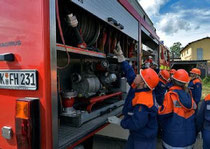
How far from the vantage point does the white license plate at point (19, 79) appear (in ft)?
4.13

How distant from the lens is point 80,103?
2539 millimetres

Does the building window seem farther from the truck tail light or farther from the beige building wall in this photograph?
the truck tail light

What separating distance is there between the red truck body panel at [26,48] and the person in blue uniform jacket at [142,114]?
3.22 ft

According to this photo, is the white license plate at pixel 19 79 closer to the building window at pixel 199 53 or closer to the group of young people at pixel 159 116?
the group of young people at pixel 159 116

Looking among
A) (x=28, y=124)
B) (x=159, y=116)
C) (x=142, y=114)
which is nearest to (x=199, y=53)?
(x=159, y=116)

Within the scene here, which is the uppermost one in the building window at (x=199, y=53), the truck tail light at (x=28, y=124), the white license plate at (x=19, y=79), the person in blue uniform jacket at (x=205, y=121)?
the building window at (x=199, y=53)

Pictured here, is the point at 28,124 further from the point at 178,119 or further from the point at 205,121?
the point at 205,121

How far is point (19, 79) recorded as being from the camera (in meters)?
1.32

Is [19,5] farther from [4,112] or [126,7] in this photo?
[126,7]

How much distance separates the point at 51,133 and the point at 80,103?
4.19ft

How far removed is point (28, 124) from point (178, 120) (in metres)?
1.84

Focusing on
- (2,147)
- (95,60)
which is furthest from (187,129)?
Result: (2,147)

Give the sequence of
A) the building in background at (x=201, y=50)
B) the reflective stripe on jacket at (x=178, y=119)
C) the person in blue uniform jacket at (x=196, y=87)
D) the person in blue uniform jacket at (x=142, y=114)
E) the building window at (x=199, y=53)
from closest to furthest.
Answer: the person in blue uniform jacket at (x=142, y=114) < the reflective stripe on jacket at (x=178, y=119) < the person in blue uniform jacket at (x=196, y=87) < the building in background at (x=201, y=50) < the building window at (x=199, y=53)

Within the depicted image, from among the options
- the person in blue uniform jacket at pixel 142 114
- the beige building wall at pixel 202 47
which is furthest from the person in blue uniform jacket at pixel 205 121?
the beige building wall at pixel 202 47
